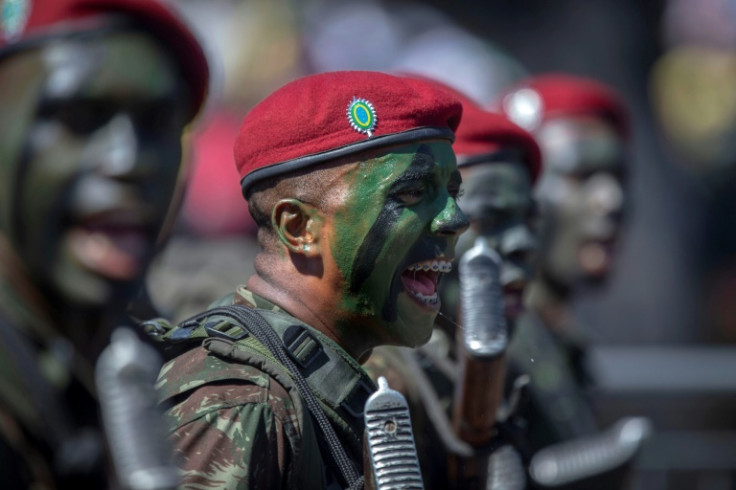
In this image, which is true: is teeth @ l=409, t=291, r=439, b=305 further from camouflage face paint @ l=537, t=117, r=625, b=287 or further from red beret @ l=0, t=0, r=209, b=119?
camouflage face paint @ l=537, t=117, r=625, b=287

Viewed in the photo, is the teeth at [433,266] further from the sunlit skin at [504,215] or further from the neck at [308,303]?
the sunlit skin at [504,215]

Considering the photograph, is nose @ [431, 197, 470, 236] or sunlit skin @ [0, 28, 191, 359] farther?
sunlit skin @ [0, 28, 191, 359]

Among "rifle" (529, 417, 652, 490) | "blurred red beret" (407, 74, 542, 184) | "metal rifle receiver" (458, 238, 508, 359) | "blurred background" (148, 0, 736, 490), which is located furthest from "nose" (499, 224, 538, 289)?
"blurred background" (148, 0, 736, 490)

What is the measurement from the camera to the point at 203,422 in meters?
2.56

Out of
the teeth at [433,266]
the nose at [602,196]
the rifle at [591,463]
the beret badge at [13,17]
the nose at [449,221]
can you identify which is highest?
the nose at [602,196]

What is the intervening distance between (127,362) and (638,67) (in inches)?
444

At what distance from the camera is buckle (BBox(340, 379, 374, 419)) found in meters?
2.86

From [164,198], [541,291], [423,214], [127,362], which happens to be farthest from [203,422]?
[541,291]

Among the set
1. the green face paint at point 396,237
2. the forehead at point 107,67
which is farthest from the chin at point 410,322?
the forehead at point 107,67

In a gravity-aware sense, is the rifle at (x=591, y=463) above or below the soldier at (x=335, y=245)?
below

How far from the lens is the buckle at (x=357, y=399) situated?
286cm

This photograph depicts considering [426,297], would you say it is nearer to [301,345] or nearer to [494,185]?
[301,345]

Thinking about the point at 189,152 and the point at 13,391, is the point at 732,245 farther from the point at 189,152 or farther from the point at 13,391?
the point at 13,391

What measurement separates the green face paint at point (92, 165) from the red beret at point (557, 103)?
9.24ft
